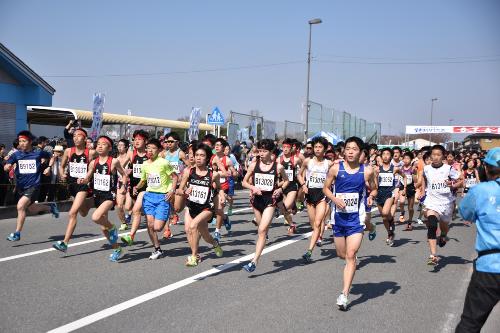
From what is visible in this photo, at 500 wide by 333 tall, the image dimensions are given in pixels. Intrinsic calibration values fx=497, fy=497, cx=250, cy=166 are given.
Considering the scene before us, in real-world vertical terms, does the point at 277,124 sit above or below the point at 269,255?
above

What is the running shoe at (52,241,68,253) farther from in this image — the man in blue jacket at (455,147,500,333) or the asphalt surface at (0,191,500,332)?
the man in blue jacket at (455,147,500,333)

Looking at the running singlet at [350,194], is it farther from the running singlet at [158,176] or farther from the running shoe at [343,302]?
the running singlet at [158,176]

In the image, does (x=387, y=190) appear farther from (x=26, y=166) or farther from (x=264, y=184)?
(x=26, y=166)

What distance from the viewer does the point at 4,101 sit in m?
18.1

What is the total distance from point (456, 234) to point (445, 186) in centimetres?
399

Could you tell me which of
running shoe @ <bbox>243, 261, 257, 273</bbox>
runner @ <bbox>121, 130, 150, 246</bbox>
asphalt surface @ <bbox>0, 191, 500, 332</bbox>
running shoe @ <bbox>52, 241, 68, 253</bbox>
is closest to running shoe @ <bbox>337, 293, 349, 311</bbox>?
asphalt surface @ <bbox>0, 191, 500, 332</bbox>

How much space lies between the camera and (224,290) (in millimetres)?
6004

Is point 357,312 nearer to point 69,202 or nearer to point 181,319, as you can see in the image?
point 181,319

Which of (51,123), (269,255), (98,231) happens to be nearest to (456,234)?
(269,255)

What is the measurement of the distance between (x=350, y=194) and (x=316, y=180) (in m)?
3.35

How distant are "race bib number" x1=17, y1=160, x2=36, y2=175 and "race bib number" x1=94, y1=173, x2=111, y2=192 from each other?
1993 millimetres

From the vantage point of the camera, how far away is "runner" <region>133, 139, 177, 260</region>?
773cm

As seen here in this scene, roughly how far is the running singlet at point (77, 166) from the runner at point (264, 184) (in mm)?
2768

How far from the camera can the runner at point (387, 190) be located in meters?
9.85
